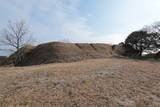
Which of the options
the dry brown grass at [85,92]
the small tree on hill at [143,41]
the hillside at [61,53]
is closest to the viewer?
the dry brown grass at [85,92]

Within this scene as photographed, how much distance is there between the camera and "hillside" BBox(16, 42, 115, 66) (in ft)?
67.3

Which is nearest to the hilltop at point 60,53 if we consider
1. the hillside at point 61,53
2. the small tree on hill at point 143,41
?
the hillside at point 61,53

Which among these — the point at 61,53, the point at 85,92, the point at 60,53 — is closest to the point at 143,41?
the point at 61,53

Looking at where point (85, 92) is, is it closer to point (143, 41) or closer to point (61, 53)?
point (61, 53)

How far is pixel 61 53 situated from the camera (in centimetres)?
2172

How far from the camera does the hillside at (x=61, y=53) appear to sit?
20.5m

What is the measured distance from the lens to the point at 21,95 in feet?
18.5

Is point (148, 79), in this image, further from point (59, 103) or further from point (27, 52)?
point (27, 52)

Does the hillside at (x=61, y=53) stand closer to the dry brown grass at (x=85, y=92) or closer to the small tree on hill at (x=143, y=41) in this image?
the small tree on hill at (x=143, y=41)

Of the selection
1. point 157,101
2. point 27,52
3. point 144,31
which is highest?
point 144,31

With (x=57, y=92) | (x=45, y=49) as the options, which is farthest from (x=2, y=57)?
(x=57, y=92)

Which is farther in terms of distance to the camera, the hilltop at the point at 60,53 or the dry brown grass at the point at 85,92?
the hilltop at the point at 60,53

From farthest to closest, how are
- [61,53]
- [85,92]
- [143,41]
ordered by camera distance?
Result: [143,41]
[61,53]
[85,92]

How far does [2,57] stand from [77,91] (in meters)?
26.4
